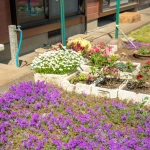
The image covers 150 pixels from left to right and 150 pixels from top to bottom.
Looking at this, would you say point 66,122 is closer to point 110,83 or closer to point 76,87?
point 76,87

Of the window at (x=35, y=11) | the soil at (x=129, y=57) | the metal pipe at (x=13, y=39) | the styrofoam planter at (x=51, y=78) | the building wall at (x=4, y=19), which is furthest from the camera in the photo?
the window at (x=35, y=11)

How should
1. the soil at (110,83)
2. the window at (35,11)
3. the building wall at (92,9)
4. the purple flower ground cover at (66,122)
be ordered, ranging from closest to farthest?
1. the purple flower ground cover at (66,122)
2. the soil at (110,83)
3. the window at (35,11)
4. the building wall at (92,9)

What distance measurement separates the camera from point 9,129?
4.17 m

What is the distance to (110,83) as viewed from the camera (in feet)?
18.5

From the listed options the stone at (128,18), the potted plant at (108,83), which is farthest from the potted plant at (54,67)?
the stone at (128,18)

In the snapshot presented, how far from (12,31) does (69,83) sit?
211 centimetres

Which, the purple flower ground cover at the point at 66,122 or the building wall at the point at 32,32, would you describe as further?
the building wall at the point at 32,32

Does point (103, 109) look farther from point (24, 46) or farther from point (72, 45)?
point (24, 46)

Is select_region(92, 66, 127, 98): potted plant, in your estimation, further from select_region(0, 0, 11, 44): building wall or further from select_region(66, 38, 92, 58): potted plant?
select_region(0, 0, 11, 44): building wall

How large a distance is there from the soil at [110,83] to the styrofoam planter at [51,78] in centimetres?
81

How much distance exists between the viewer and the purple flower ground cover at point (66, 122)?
12.3ft

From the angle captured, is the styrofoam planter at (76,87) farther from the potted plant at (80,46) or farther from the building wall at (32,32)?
the building wall at (32,32)

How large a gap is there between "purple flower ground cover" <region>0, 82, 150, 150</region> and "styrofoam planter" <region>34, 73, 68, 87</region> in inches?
15.7

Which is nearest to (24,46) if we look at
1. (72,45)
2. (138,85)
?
(72,45)
